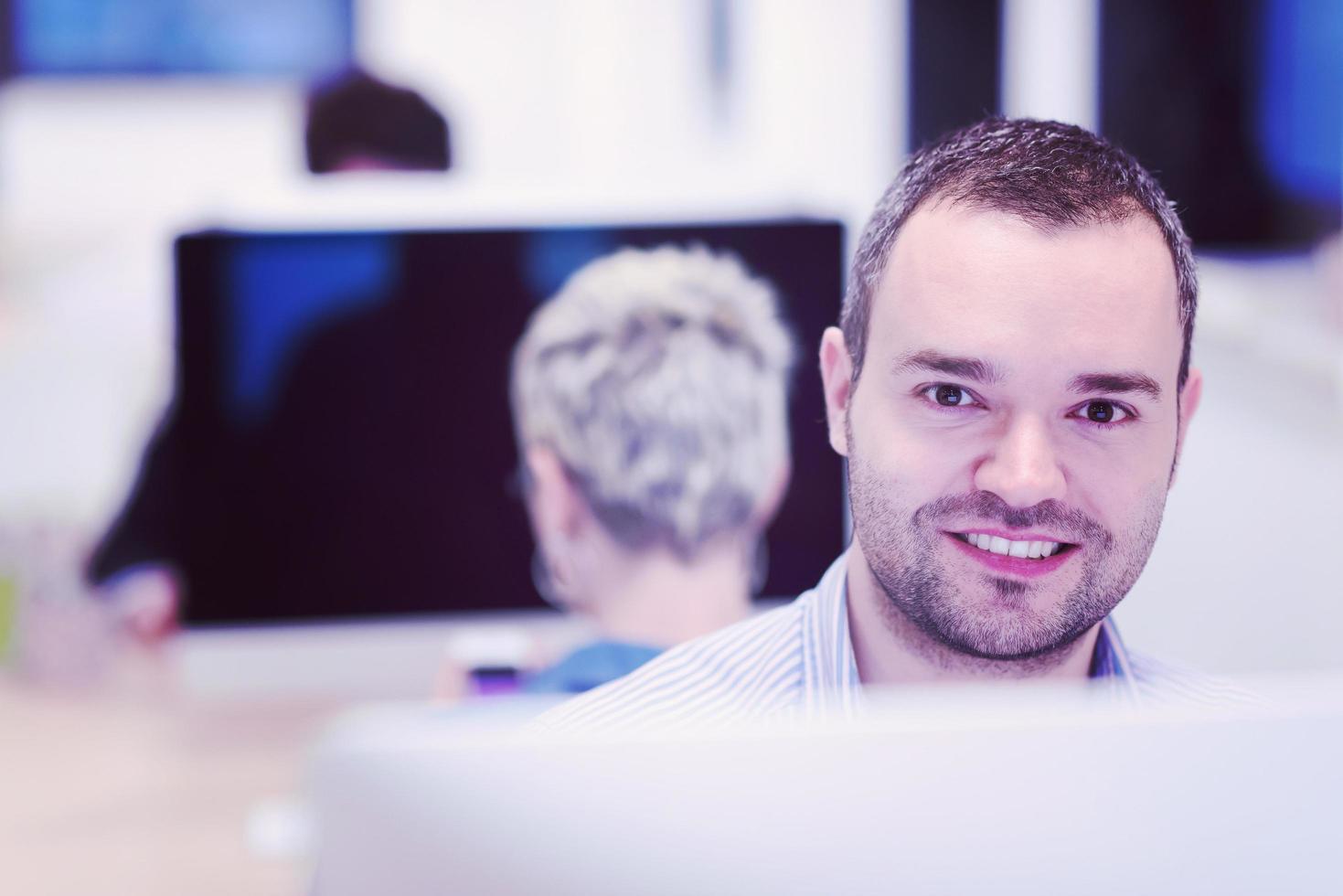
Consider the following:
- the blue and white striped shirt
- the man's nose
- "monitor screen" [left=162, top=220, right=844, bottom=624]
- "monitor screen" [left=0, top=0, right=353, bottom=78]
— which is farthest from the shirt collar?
"monitor screen" [left=0, top=0, right=353, bottom=78]

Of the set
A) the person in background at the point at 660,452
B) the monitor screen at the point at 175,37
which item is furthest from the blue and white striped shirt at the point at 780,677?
the monitor screen at the point at 175,37

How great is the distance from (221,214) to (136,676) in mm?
681

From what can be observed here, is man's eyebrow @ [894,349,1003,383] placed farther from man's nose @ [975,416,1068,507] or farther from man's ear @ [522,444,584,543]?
man's ear @ [522,444,584,543]

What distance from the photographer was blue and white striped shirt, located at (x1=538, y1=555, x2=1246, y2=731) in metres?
0.70

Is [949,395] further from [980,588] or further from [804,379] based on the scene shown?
[804,379]

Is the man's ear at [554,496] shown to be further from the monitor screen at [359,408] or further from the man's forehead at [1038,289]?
the man's forehead at [1038,289]

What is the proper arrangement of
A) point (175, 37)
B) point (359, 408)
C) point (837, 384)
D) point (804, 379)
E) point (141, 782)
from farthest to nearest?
point (175, 37) → point (141, 782) → point (359, 408) → point (804, 379) → point (837, 384)

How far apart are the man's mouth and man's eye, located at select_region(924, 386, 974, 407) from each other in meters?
0.06

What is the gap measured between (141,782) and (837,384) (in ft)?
3.56

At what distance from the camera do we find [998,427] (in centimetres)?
64

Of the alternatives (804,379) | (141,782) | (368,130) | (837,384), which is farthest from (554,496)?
(368,130)

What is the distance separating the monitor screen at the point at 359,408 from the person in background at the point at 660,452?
137 mm

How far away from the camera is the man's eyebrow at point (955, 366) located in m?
0.63

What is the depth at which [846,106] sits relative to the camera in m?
2.44
